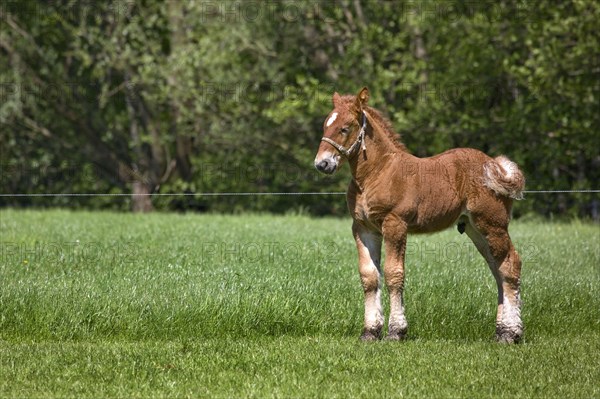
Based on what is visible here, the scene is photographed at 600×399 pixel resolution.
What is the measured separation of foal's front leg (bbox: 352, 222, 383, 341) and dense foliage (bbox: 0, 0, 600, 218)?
1365cm

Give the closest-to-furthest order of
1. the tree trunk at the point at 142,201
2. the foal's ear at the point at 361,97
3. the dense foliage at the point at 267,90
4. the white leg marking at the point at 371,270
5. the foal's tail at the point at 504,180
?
the foal's ear at the point at 361,97 < the white leg marking at the point at 371,270 < the foal's tail at the point at 504,180 < the dense foliage at the point at 267,90 < the tree trunk at the point at 142,201

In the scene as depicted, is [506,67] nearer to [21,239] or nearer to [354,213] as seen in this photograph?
[21,239]

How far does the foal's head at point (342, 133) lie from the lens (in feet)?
30.3

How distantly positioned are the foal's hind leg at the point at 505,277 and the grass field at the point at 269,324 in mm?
237

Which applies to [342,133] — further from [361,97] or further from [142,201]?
[142,201]

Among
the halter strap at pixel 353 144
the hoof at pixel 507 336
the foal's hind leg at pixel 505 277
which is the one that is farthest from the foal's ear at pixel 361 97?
the hoof at pixel 507 336

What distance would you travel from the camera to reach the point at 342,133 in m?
9.38

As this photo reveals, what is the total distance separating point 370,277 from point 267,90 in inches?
735

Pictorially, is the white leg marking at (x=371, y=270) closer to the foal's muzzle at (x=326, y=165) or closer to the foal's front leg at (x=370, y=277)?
the foal's front leg at (x=370, y=277)

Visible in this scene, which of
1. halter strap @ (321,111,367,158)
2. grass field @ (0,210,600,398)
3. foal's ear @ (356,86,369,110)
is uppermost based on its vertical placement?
foal's ear @ (356,86,369,110)

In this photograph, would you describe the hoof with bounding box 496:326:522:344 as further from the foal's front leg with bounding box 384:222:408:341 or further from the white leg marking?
the white leg marking

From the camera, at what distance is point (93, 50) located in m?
30.6

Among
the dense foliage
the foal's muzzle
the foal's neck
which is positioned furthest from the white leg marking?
the dense foliage

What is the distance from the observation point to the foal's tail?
9.73m
